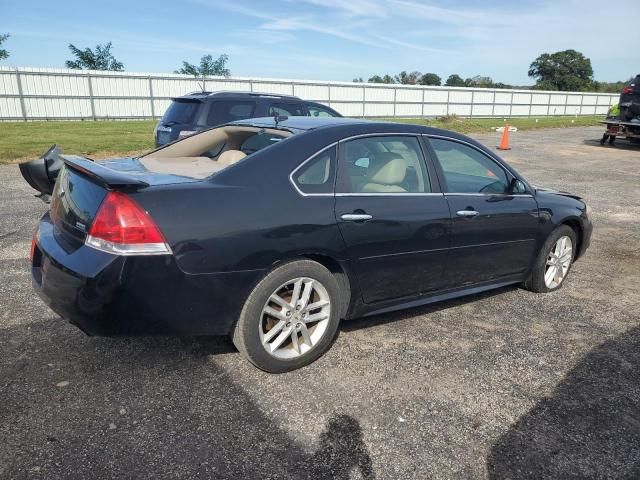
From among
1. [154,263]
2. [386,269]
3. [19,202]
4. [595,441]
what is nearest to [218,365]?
[154,263]

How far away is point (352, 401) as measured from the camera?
2.98 metres

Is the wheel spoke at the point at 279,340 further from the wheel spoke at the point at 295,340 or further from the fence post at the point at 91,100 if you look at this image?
the fence post at the point at 91,100

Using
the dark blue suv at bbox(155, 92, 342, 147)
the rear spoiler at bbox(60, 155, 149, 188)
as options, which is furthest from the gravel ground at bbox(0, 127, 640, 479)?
the dark blue suv at bbox(155, 92, 342, 147)

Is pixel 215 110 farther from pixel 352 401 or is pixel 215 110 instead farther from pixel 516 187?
pixel 352 401

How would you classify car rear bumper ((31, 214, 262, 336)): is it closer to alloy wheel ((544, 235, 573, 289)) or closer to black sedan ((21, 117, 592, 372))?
black sedan ((21, 117, 592, 372))

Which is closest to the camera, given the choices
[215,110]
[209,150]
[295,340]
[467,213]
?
[295,340]

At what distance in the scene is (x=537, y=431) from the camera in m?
2.78

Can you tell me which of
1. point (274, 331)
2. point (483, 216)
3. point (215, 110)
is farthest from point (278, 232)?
point (215, 110)

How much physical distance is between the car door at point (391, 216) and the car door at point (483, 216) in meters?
0.15

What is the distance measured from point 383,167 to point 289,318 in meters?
1.27

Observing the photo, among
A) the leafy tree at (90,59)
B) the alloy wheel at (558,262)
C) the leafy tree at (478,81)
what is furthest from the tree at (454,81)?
the alloy wheel at (558,262)

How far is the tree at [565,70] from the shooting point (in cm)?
10065

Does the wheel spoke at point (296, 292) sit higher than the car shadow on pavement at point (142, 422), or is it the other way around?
the wheel spoke at point (296, 292)

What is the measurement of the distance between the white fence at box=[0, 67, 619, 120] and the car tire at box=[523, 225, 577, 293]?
23.6 meters
